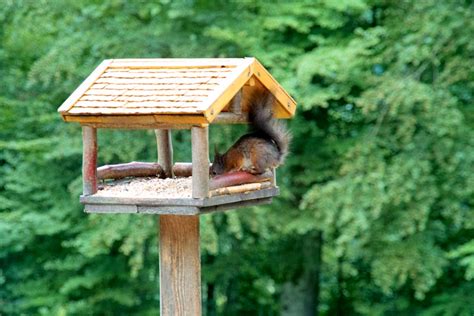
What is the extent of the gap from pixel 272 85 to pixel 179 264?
2.45 feet

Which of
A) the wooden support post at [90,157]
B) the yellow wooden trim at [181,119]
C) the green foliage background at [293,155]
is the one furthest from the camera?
the green foliage background at [293,155]

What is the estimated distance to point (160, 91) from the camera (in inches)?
136

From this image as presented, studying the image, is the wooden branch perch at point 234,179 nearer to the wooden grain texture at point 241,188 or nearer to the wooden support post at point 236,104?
the wooden grain texture at point 241,188

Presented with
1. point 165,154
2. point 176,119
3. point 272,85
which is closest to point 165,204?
point 176,119

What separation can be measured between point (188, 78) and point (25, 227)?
16.3ft

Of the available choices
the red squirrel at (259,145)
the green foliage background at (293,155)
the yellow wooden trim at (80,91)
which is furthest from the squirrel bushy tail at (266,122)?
the green foliage background at (293,155)

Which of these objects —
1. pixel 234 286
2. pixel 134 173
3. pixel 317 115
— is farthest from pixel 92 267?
pixel 134 173

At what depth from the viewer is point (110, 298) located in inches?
336

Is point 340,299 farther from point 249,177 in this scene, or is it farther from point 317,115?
point 249,177

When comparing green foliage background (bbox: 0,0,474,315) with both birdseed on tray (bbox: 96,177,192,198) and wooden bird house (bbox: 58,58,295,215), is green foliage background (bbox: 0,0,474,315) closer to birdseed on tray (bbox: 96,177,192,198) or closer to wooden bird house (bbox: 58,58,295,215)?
birdseed on tray (bbox: 96,177,192,198)

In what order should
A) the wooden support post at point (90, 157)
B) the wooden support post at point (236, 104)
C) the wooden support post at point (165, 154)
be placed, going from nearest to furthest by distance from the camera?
the wooden support post at point (90, 157) → the wooden support post at point (236, 104) → the wooden support post at point (165, 154)

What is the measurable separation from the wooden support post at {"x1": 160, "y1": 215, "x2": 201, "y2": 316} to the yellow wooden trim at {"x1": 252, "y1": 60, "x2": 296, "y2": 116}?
21.8 inches

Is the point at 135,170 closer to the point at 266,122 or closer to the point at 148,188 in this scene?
the point at 148,188

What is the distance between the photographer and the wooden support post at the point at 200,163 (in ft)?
11.0
